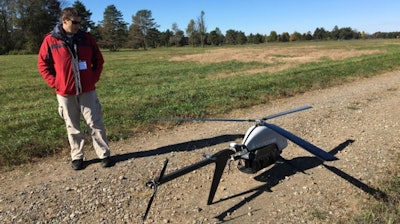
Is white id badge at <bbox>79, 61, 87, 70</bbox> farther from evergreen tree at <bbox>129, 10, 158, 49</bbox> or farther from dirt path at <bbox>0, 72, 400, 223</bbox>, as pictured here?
evergreen tree at <bbox>129, 10, 158, 49</bbox>

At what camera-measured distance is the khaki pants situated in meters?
5.76

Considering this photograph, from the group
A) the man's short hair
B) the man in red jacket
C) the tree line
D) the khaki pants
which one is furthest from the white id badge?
Answer: the tree line

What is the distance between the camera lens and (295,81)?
14578 mm

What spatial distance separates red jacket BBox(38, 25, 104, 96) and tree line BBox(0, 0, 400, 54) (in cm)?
5937

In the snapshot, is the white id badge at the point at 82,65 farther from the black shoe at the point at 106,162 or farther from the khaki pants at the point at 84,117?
the black shoe at the point at 106,162

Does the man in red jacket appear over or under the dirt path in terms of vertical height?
over

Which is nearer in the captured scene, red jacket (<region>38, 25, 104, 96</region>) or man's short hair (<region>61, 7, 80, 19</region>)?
man's short hair (<region>61, 7, 80, 19</region>)

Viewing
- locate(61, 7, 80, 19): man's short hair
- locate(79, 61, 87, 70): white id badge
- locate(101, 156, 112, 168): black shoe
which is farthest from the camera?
locate(101, 156, 112, 168): black shoe

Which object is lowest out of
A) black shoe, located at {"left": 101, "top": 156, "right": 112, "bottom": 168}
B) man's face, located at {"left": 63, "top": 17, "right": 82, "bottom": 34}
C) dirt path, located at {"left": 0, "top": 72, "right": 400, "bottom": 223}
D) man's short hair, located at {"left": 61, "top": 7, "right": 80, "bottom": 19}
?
dirt path, located at {"left": 0, "top": 72, "right": 400, "bottom": 223}

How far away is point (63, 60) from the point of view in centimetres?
545

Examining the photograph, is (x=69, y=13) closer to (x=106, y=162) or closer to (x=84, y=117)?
(x=84, y=117)

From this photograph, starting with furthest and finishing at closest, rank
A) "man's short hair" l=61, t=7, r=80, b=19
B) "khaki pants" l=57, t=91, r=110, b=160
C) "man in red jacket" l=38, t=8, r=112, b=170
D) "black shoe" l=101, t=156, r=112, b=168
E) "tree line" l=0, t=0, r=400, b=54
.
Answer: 1. "tree line" l=0, t=0, r=400, b=54
2. "black shoe" l=101, t=156, r=112, b=168
3. "khaki pants" l=57, t=91, r=110, b=160
4. "man in red jacket" l=38, t=8, r=112, b=170
5. "man's short hair" l=61, t=7, r=80, b=19

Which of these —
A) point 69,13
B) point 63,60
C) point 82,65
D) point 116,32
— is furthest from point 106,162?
point 116,32

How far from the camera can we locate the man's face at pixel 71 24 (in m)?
5.33
